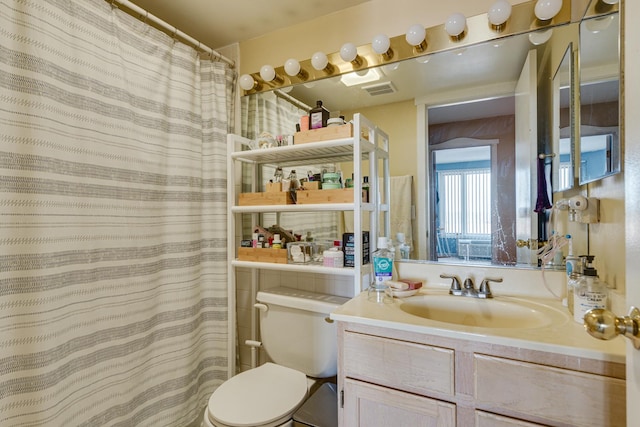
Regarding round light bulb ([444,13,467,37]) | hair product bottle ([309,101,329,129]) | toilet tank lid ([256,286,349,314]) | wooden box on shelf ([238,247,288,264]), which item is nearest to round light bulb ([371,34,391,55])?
round light bulb ([444,13,467,37])

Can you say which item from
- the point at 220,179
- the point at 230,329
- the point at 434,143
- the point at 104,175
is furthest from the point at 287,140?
the point at 230,329

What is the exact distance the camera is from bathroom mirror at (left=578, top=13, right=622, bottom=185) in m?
0.83

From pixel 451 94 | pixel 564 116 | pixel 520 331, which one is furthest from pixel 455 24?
pixel 520 331

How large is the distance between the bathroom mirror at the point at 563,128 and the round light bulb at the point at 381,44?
2.16 ft

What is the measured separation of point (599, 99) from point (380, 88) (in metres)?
0.82

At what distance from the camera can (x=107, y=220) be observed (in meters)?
1.24

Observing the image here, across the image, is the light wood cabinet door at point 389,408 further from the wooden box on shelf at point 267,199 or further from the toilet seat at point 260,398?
the wooden box on shelf at point 267,199

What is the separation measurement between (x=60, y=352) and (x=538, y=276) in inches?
69.3

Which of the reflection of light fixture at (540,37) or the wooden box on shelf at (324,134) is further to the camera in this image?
the wooden box on shelf at (324,134)

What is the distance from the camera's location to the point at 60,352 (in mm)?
1072

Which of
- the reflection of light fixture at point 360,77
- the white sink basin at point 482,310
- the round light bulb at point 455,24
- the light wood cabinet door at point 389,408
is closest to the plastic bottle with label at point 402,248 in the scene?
the white sink basin at point 482,310

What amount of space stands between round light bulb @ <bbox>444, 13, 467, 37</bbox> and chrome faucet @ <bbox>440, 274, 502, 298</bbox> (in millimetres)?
981

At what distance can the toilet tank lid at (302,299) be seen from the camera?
137 cm

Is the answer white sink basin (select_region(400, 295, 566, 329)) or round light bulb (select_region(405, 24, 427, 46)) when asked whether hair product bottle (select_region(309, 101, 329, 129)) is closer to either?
round light bulb (select_region(405, 24, 427, 46))
